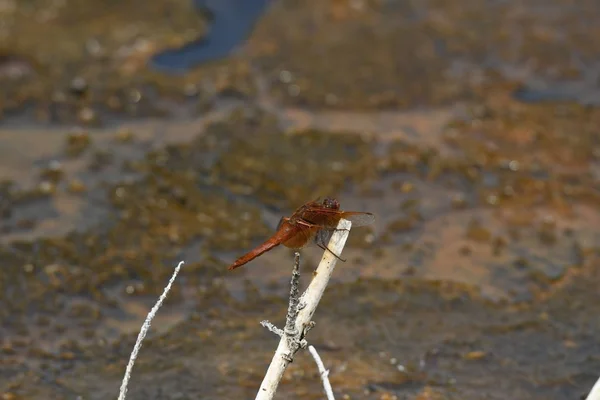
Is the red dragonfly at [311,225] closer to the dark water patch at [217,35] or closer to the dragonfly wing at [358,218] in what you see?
the dragonfly wing at [358,218]

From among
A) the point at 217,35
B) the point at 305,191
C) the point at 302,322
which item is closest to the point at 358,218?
the point at 302,322

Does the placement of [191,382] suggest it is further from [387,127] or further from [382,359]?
[387,127]

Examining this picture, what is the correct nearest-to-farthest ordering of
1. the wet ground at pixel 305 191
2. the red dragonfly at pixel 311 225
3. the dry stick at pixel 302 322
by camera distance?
the dry stick at pixel 302 322 < the red dragonfly at pixel 311 225 < the wet ground at pixel 305 191

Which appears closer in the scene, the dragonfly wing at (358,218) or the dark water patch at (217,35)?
the dragonfly wing at (358,218)

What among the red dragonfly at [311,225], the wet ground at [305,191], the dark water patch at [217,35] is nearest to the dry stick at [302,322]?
the red dragonfly at [311,225]

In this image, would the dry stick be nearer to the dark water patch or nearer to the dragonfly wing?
the dragonfly wing

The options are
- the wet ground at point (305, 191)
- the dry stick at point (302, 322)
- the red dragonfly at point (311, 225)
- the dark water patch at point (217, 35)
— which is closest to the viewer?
the dry stick at point (302, 322)

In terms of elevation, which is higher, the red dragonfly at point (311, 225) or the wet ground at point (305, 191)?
the red dragonfly at point (311, 225)
